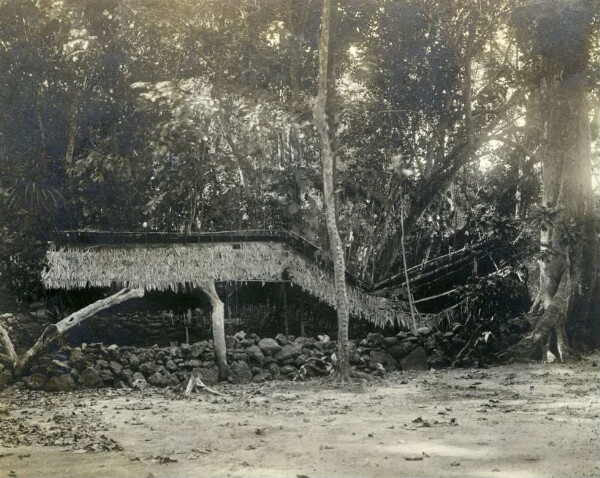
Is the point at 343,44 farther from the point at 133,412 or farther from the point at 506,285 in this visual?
the point at 133,412

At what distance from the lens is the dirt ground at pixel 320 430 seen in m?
5.12

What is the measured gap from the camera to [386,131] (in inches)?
473

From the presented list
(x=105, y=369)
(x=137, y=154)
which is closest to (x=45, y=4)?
(x=137, y=154)

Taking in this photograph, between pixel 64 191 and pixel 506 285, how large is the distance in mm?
6946

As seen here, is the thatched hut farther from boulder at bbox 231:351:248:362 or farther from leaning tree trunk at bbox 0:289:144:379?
boulder at bbox 231:351:248:362

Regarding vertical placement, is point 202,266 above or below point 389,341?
above

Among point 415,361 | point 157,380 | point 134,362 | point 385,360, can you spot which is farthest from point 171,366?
point 415,361

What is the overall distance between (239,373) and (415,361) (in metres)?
2.93

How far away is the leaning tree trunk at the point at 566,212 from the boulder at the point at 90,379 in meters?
6.16

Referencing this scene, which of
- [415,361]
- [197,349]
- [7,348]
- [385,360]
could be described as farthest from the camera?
[415,361]

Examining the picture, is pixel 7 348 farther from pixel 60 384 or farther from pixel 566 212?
pixel 566 212

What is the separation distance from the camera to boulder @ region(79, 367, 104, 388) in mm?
9084

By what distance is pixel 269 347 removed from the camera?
10.5m

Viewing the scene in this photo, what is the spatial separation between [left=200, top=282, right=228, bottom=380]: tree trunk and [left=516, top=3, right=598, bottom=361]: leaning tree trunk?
4466 millimetres
